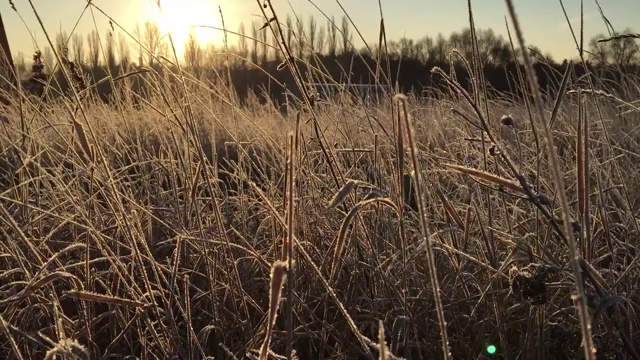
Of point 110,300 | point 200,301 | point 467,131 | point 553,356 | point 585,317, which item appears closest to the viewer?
point 585,317

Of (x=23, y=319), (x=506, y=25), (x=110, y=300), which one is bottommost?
(x=23, y=319)

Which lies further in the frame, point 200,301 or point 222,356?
point 200,301

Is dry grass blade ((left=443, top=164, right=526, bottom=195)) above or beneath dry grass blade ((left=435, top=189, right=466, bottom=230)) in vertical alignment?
above

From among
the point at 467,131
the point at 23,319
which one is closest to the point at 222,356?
the point at 23,319

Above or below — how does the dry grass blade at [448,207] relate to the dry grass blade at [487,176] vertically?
below

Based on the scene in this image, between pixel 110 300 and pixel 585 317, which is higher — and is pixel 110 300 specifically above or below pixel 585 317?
below

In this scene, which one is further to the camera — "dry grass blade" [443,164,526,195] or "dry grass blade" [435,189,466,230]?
"dry grass blade" [435,189,466,230]

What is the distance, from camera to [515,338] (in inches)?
48.4

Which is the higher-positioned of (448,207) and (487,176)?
(487,176)

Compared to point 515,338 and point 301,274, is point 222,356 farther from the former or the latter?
point 515,338

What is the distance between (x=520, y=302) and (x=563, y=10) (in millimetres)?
612

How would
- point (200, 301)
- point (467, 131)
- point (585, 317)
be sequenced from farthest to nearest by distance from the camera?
point (467, 131), point (200, 301), point (585, 317)

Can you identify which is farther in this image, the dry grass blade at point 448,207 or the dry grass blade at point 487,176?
the dry grass blade at point 448,207

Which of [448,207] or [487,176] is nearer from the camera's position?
[487,176]
